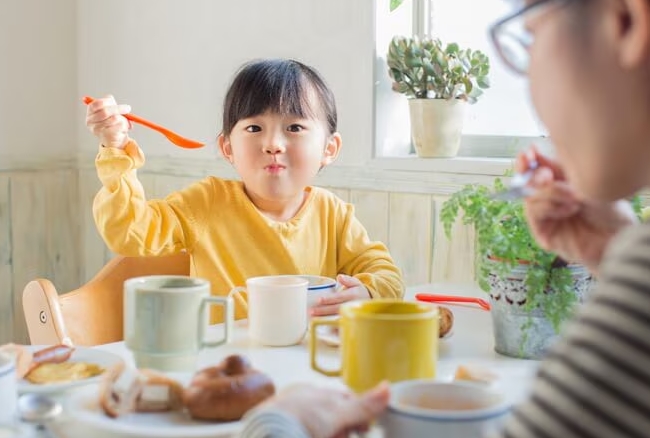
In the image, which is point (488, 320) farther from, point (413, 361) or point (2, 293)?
point (2, 293)

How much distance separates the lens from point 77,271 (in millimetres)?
2715

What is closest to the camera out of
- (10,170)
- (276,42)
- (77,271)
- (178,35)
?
(276,42)

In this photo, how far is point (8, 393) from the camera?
800 mm

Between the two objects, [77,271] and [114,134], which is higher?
[114,134]

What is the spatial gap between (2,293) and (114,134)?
1440mm

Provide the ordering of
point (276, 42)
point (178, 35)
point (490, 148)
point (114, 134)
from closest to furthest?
1. point (114, 134)
2. point (490, 148)
3. point (276, 42)
4. point (178, 35)

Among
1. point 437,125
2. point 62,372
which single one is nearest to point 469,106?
point 437,125

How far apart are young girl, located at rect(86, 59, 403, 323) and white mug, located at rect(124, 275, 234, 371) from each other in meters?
0.51

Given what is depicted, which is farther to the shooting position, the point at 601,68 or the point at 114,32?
the point at 114,32

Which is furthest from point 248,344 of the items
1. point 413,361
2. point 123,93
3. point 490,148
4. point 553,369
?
point 123,93

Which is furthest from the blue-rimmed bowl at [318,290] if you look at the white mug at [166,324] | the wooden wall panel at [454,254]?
the wooden wall panel at [454,254]

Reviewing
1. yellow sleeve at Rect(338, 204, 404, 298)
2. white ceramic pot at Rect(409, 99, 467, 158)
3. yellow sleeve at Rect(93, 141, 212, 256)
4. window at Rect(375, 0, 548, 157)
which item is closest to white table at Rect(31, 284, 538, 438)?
yellow sleeve at Rect(338, 204, 404, 298)

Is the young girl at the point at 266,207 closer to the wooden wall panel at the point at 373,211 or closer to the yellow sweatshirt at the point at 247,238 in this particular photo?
the yellow sweatshirt at the point at 247,238

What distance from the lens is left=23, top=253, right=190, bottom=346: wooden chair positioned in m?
1.47
